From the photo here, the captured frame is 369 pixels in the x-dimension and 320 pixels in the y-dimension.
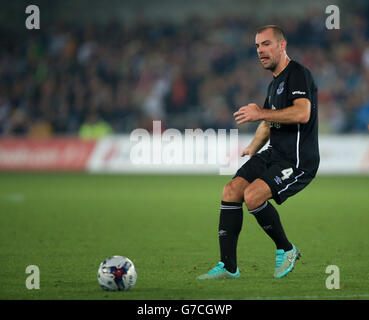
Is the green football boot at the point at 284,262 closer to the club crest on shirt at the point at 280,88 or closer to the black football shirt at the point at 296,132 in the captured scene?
the black football shirt at the point at 296,132

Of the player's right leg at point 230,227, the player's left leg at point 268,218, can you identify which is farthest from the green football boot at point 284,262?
the player's right leg at point 230,227

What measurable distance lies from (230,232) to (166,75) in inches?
716

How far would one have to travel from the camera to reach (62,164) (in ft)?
74.3

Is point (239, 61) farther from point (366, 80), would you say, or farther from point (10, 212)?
point (10, 212)

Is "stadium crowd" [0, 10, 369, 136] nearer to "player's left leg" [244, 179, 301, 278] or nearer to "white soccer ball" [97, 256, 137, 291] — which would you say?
"player's left leg" [244, 179, 301, 278]

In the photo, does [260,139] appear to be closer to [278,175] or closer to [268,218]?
[278,175]

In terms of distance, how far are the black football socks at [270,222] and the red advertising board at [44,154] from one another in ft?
51.7

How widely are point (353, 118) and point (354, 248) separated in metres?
13.8

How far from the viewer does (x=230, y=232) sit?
7.02 metres

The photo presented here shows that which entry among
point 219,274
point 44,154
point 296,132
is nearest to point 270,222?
point 219,274

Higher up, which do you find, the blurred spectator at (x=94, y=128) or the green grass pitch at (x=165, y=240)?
the blurred spectator at (x=94, y=128)

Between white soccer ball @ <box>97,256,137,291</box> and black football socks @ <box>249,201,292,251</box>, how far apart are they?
4.10ft

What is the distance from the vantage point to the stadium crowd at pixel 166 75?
23312 mm
